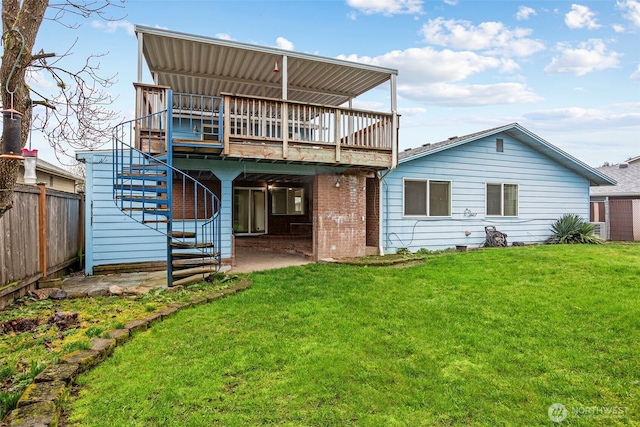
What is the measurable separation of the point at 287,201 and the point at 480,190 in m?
6.78

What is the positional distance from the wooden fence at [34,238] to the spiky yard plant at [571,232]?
13538 millimetres

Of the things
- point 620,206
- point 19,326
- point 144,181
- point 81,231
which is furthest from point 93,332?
point 620,206

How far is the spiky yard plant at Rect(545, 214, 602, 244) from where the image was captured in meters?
11.6

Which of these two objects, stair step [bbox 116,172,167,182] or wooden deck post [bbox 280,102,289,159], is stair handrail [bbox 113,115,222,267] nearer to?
stair step [bbox 116,172,167,182]

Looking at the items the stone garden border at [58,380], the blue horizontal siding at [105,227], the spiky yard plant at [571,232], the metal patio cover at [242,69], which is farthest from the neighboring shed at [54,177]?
the spiky yard plant at [571,232]

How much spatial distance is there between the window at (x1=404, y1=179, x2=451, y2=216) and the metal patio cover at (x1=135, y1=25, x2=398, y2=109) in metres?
3.05

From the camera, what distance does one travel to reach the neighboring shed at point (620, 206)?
1352 cm

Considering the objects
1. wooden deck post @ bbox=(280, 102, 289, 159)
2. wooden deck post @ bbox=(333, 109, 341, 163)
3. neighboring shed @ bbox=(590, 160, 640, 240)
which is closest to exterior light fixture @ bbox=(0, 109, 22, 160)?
wooden deck post @ bbox=(280, 102, 289, 159)

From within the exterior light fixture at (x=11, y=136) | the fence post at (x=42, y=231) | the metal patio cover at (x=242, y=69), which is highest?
the metal patio cover at (x=242, y=69)

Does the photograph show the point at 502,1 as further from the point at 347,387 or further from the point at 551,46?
the point at 347,387

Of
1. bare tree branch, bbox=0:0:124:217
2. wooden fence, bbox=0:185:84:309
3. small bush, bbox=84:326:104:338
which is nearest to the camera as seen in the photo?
bare tree branch, bbox=0:0:124:217

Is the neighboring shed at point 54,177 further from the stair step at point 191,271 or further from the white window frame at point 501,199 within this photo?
the white window frame at point 501,199

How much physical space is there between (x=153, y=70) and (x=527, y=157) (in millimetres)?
11325

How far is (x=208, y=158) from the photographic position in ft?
25.4
